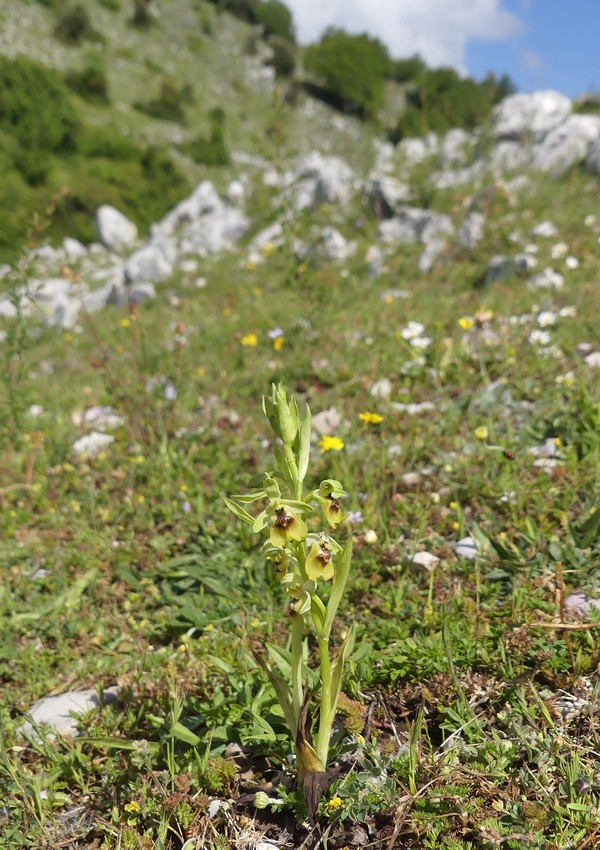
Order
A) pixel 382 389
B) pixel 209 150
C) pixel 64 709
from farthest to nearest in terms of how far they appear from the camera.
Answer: pixel 209 150 → pixel 382 389 → pixel 64 709

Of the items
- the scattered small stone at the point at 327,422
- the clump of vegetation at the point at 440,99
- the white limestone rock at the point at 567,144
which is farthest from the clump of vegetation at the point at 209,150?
the scattered small stone at the point at 327,422

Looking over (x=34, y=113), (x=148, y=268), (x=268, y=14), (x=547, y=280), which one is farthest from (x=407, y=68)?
(x=547, y=280)

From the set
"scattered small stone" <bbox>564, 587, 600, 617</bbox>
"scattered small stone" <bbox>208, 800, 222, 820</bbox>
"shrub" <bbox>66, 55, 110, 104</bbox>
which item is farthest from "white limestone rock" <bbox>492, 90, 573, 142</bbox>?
"shrub" <bbox>66, 55, 110, 104</bbox>

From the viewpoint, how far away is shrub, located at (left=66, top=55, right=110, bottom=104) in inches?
1473

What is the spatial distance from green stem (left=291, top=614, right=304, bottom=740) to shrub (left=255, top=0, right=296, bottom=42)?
7068 centimetres

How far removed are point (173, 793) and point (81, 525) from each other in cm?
214

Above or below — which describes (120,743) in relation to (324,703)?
below

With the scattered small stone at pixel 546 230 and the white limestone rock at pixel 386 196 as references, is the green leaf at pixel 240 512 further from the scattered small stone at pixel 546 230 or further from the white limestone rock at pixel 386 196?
the white limestone rock at pixel 386 196

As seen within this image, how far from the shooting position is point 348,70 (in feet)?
170

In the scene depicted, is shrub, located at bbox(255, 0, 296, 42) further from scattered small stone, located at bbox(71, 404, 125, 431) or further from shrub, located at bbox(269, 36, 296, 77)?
scattered small stone, located at bbox(71, 404, 125, 431)

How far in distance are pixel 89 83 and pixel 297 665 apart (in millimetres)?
45334

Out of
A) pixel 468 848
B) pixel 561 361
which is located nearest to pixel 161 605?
pixel 468 848

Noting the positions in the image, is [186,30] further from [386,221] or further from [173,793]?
[173,793]

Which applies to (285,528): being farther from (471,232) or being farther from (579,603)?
(471,232)
